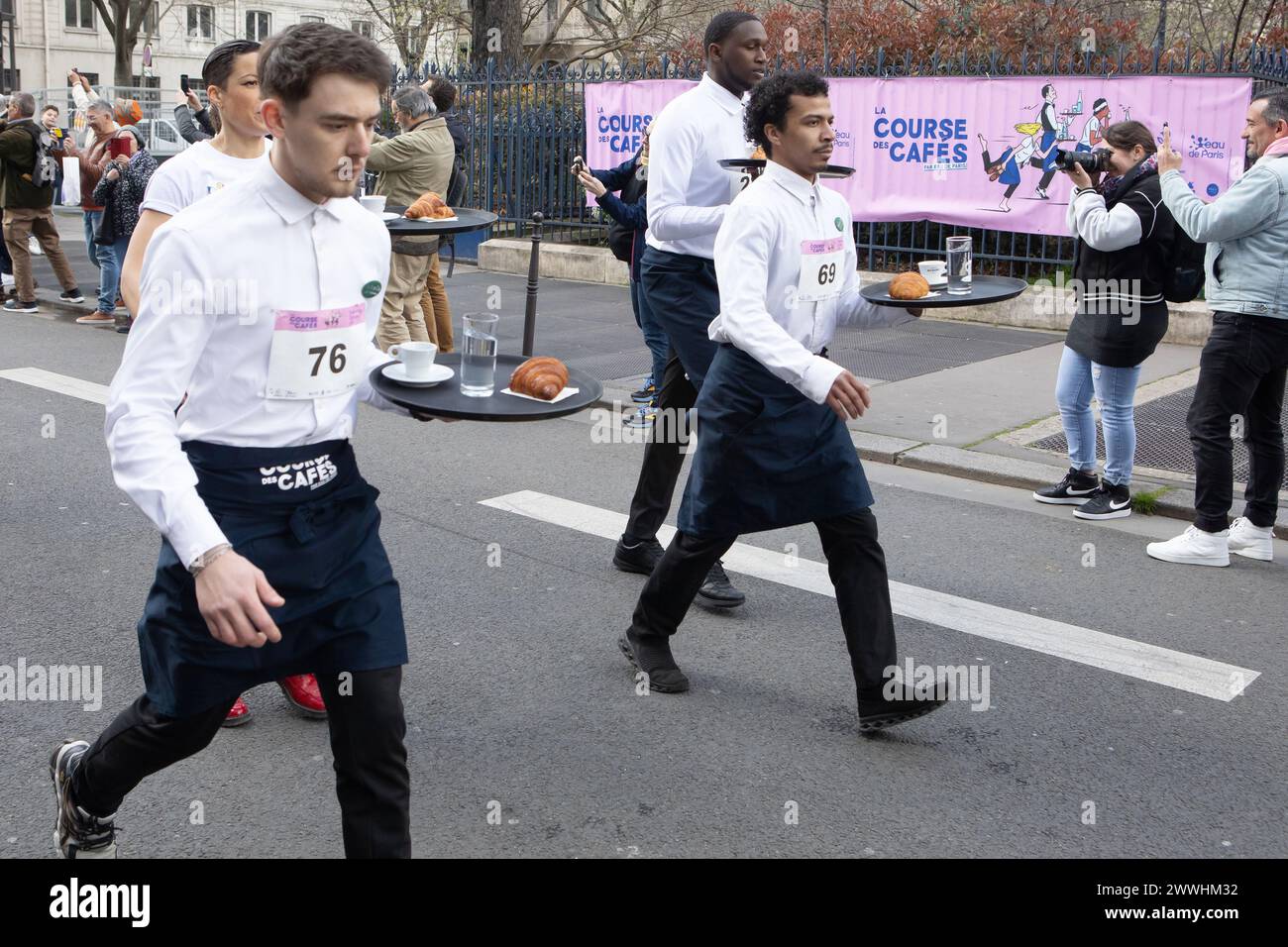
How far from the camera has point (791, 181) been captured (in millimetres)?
4012

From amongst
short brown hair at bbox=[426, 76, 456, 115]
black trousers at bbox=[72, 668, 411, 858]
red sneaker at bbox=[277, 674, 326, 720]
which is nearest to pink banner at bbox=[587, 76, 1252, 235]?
short brown hair at bbox=[426, 76, 456, 115]

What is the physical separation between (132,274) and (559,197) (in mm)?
12017

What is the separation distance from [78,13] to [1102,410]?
52796mm

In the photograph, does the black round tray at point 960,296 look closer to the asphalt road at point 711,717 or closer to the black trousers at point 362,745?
the asphalt road at point 711,717

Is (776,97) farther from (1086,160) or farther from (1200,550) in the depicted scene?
(1200,550)

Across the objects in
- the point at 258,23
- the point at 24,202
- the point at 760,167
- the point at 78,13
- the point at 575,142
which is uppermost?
the point at 258,23

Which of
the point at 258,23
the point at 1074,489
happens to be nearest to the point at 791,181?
the point at 1074,489

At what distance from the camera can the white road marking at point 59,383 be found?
906 cm

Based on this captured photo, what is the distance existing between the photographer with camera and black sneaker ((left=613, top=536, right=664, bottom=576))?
230 centimetres

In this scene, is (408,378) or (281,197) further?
(408,378)

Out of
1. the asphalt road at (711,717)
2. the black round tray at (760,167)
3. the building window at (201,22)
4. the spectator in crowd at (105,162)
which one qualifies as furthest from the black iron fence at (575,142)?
the building window at (201,22)

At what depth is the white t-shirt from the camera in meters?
4.34

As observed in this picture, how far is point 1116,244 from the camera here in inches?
245
